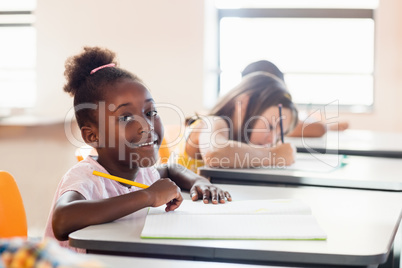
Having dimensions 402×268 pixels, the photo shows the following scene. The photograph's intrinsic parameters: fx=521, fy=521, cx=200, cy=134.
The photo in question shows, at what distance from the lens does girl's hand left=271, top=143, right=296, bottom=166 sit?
1.86 metres

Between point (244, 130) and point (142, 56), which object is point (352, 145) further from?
point (142, 56)

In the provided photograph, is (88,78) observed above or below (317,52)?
below

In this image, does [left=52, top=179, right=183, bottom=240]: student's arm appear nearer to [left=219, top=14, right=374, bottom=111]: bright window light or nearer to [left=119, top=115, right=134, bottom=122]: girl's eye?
[left=119, top=115, right=134, bottom=122]: girl's eye

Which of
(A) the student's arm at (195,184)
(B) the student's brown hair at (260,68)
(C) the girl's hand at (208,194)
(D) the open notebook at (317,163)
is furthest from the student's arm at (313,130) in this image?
(C) the girl's hand at (208,194)

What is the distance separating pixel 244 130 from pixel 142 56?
2.63m

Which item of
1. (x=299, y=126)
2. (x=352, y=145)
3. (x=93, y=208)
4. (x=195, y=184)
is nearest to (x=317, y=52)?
(x=299, y=126)

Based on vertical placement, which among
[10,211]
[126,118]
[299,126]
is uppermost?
[126,118]

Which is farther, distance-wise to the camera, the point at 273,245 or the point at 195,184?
the point at 195,184

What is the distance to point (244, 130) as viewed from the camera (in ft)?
7.60

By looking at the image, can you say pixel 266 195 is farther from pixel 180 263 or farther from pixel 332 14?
pixel 332 14

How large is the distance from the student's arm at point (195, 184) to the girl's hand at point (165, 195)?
0.13 meters

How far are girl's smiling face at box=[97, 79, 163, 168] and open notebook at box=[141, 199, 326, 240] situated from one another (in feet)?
0.64

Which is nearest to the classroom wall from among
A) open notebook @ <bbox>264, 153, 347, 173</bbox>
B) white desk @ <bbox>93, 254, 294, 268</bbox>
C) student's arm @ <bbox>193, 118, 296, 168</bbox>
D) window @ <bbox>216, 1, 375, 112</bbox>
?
window @ <bbox>216, 1, 375, 112</bbox>

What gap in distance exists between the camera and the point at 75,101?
1428 mm
